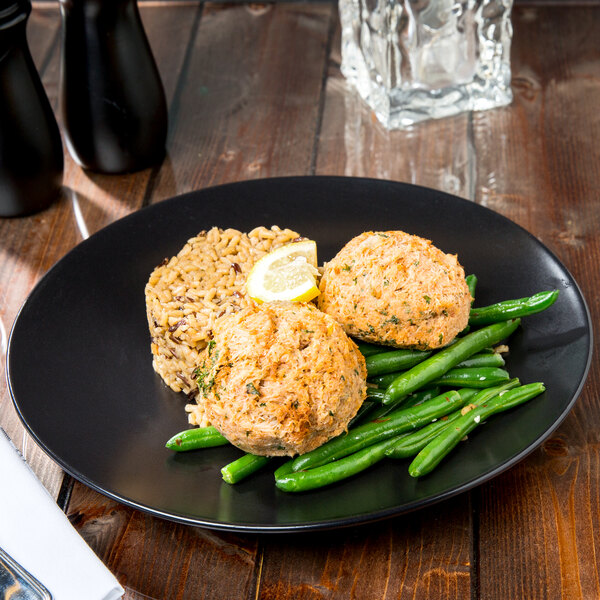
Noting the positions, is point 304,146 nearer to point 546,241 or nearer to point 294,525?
point 546,241

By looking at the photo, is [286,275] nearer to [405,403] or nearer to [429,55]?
[405,403]

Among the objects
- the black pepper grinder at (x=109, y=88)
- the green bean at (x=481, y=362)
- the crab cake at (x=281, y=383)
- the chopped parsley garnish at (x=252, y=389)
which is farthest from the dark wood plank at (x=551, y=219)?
the black pepper grinder at (x=109, y=88)

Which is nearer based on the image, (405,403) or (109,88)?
(405,403)

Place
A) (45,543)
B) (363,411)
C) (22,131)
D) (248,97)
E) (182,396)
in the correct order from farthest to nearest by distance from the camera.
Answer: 1. (248,97)
2. (22,131)
3. (182,396)
4. (363,411)
5. (45,543)

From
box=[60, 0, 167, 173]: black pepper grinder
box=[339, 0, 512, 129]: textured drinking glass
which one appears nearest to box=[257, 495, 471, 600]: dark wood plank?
box=[60, 0, 167, 173]: black pepper grinder

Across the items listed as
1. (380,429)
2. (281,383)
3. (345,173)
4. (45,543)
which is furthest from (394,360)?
(345,173)

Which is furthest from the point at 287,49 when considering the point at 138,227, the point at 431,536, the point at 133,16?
the point at 431,536

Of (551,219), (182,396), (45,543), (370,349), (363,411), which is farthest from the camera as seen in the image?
(551,219)
